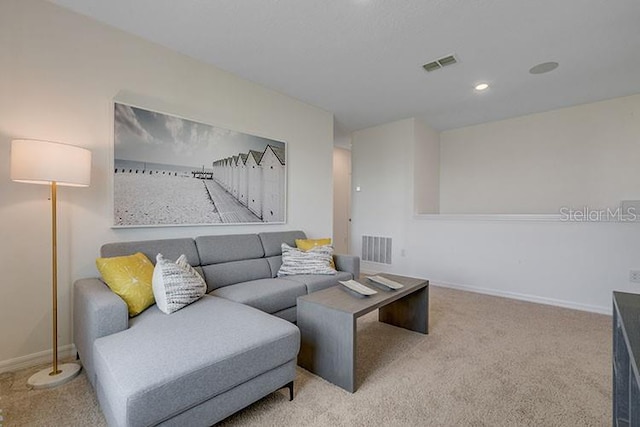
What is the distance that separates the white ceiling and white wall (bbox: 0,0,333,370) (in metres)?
0.19

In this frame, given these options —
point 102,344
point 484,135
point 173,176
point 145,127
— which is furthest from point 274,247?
point 484,135

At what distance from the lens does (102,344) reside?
1379 millimetres

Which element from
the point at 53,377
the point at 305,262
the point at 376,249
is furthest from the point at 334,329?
the point at 376,249

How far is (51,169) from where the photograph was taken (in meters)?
1.67

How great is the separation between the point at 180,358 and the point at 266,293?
3.46ft

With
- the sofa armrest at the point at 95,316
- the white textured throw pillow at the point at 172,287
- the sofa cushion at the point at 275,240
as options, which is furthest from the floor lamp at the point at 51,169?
the sofa cushion at the point at 275,240

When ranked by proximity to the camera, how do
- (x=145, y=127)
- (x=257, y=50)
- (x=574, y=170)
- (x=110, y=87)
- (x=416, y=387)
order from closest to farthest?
(x=416, y=387) → (x=110, y=87) → (x=145, y=127) → (x=257, y=50) → (x=574, y=170)

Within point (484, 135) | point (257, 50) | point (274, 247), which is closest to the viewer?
point (257, 50)

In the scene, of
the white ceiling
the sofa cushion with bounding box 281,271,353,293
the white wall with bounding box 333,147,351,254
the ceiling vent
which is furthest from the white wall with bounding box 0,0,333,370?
the white wall with bounding box 333,147,351,254

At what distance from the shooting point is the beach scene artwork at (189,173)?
2324mm

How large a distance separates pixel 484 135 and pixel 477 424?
4327mm

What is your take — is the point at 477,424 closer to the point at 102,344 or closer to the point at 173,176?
the point at 102,344

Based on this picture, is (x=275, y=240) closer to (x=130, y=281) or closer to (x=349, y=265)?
(x=349, y=265)

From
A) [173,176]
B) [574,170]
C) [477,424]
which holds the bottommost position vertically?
[477,424]
